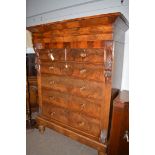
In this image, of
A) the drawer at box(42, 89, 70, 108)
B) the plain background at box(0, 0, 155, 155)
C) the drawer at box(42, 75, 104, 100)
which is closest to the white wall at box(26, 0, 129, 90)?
the drawer at box(42, 75, 104, 100)

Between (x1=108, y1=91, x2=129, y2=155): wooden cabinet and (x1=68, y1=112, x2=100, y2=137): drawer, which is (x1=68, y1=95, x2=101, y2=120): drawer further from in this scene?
(x1=108, y1=91, x2=129, y2=155): wooden cabinet

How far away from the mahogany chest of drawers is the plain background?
3.05 ft

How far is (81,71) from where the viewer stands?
179 centimetres

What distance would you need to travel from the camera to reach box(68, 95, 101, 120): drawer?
174 cm

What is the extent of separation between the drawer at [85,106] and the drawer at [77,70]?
0.27 meters

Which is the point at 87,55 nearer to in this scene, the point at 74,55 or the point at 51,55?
the point at 74,55

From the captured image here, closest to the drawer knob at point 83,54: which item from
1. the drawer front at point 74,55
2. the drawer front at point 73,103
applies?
the drawer front at point 74,55

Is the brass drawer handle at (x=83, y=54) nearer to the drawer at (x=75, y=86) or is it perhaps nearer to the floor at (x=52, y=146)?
the drawer at (x=75, y=86)

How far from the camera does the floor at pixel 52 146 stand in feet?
6.44
